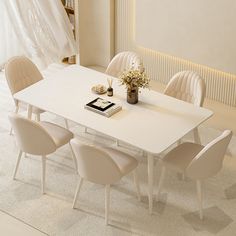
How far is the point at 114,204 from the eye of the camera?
4.68 m

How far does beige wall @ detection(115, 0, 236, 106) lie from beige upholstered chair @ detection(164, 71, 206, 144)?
108cm

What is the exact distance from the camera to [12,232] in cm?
442

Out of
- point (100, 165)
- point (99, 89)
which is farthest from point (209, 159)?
point (99, 89)

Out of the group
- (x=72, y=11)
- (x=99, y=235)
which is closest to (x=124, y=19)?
(x=72, y=11)

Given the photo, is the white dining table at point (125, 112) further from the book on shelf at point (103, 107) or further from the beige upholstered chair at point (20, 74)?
the beige upholstered chair at point (20, 74)

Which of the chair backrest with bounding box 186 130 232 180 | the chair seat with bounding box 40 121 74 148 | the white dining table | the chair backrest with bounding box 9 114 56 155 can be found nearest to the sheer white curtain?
the white dining table

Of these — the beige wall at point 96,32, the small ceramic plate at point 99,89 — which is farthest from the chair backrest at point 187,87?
the beige wall at point 96,32

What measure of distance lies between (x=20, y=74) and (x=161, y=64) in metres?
1.90

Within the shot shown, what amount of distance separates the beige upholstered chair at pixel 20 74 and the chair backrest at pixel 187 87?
1.26 meters

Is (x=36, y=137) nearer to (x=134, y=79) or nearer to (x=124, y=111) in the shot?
(x=124, y=111)

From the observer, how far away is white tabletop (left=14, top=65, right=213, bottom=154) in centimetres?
438

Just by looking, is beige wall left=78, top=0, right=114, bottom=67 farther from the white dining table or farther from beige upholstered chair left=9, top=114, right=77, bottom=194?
beige upholstered chair left=9, top=114, right=77, bottom=194

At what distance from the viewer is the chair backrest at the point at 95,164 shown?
4117mm

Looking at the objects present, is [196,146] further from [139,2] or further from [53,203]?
[139,2]
